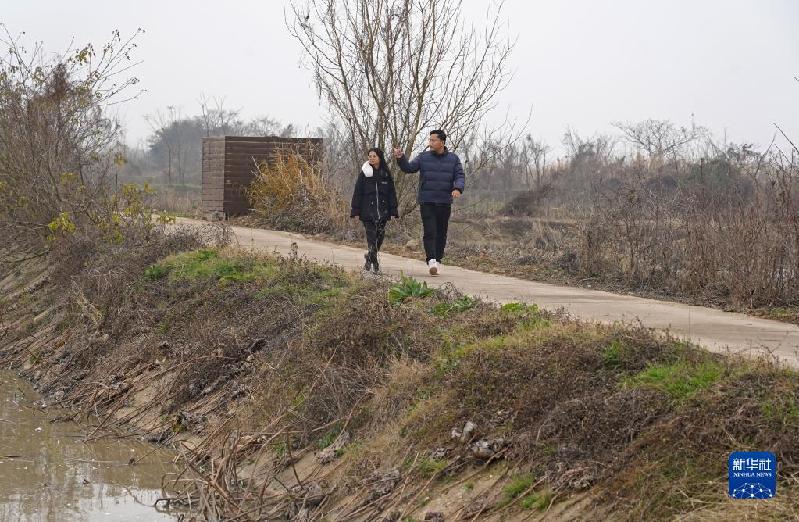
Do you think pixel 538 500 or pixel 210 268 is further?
pixel 210 268

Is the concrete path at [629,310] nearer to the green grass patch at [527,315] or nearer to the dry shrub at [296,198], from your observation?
the green grass patch at [527,315]

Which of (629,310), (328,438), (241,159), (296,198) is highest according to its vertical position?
(241,159)

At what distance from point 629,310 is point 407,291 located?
2.50 m

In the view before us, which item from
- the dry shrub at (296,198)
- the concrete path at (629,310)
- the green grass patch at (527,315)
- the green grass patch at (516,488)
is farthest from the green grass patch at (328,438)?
the dry shrub at (296,198)

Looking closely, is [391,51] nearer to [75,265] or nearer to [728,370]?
[75,265]

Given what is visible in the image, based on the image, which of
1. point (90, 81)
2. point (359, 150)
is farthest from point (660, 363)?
point (359, 150)

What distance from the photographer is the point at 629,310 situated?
12117 millimetres

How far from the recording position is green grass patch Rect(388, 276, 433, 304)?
36.8 feet

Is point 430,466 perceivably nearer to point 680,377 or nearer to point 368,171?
point 680,377

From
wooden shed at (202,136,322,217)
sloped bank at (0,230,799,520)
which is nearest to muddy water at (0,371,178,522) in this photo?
sloped bank at (0,230,799,520)

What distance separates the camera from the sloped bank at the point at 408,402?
21.0ft

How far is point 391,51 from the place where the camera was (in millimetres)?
22078

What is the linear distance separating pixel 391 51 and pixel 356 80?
1.09 m

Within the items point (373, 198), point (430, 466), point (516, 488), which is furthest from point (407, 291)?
point (516, 488)
